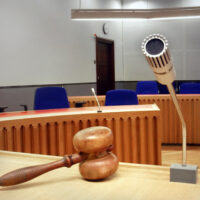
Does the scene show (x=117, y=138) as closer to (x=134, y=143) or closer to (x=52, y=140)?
(x=134, y=143)

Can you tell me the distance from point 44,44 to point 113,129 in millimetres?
3494

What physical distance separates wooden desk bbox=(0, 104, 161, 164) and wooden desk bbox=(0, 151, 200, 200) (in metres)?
1.43

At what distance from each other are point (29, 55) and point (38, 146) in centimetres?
324

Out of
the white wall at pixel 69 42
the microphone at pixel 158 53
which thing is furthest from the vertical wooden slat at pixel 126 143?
the microphone at pixel 158 53

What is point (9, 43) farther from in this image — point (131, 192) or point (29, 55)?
point (131, 192)

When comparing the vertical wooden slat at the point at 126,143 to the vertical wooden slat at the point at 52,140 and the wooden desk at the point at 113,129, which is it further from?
the vertical wooden slat at the point at 52,140

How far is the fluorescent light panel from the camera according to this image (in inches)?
215

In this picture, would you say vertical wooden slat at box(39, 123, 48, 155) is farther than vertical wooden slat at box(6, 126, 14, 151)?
Yes

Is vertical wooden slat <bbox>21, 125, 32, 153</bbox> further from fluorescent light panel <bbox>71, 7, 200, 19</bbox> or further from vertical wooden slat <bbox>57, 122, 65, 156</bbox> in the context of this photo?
fluorescent light panel <bbox>71, 7, 200, 19</bbox>

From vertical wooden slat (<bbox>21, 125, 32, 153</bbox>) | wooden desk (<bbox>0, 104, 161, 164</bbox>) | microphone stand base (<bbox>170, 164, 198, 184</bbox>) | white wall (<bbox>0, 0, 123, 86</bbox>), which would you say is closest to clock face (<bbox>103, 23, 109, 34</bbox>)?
white wall (<bbox>0, 0, 123, 86</bbox>)

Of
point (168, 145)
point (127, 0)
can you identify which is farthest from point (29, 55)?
point (127, 0)

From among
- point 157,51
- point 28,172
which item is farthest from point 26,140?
point 157,51

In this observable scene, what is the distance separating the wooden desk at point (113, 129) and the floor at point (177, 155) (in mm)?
1160

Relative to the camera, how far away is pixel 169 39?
8.12 meters
